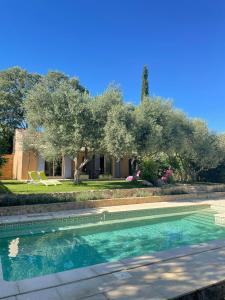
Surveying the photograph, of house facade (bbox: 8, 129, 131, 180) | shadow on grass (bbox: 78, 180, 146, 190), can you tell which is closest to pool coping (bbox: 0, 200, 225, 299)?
shadow on grass (bbox: 78, 180, 146, 190)

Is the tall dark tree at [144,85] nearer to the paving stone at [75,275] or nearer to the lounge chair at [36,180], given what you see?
the lounge chair at [36,180]

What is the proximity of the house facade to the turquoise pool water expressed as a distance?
1066 cm

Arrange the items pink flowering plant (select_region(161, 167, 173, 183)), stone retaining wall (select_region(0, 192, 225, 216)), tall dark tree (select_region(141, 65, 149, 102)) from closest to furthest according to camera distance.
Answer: stone retaining wall (select_region(0, 192, 225, 216))
pink flowering plant (select_region(161, 167, 173, 183))
tall dark tree (select_region(141, 65, 149, 102))

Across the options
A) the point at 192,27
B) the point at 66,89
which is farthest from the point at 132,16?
the point at 66,89

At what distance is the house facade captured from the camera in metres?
23.3

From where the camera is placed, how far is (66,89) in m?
17.8

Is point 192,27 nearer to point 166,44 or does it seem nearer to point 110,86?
point 166,44

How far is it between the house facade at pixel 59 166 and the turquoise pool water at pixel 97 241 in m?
10.7

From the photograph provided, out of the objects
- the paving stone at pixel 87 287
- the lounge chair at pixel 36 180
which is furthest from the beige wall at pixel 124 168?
the paving stone at pixel 87 287

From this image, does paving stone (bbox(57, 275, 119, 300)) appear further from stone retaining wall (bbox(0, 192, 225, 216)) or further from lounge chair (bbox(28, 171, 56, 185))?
lounge chair (bbox(28, 171, 56, 185))

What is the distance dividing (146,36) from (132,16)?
94.4 inches

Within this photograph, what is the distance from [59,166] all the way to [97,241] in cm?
1653

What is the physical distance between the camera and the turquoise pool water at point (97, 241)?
7.24m

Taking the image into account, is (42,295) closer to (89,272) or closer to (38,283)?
(38,283)
